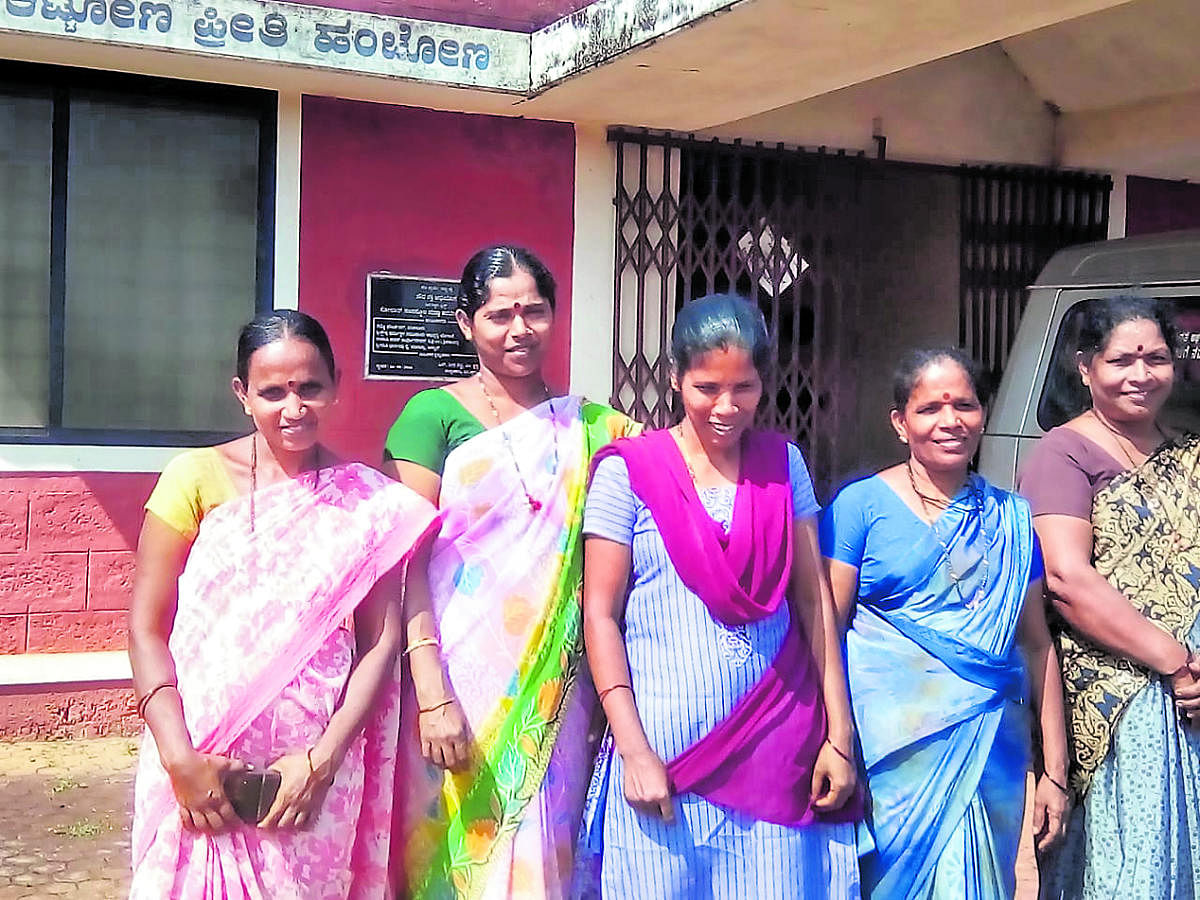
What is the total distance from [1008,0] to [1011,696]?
8.45 ft

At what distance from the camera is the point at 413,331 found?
5633 millimetres

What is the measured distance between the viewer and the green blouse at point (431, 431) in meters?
2.48

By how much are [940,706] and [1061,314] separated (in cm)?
270

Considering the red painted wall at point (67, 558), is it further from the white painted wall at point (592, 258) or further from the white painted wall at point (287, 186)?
the white painted wall at point (592, 258)

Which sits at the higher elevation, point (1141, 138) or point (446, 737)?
point (1141, 138)

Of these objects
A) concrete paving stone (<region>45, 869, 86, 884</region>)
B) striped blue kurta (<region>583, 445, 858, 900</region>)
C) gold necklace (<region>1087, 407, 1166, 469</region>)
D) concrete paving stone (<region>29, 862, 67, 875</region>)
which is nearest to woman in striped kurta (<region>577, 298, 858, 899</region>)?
striped blue kurta (<region>583, 445, 858, 900</region>)

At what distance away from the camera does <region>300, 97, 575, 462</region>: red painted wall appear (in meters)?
5.51

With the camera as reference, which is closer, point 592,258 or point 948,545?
point 948,545

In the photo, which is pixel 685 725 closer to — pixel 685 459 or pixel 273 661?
pixel 685 459

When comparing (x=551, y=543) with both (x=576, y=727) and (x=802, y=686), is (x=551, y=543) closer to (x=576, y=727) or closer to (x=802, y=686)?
(x=576, y=727)

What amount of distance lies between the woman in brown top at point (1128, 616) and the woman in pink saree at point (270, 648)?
53.6 inches

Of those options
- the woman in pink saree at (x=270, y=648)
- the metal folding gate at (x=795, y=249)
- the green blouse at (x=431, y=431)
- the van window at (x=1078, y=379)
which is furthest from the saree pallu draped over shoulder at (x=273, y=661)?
the metal folding gate at (x=795, y=249)

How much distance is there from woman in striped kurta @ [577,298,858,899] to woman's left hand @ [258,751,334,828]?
21.4 inches

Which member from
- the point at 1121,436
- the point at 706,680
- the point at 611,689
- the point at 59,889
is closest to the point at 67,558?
the point at 59,889
